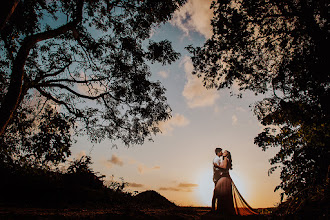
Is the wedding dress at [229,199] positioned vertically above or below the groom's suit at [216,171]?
below

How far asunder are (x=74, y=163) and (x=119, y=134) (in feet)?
14.1

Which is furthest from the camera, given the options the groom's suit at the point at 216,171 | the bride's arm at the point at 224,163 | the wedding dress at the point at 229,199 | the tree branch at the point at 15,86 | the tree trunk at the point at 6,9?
the groom's suit at the point at 216,171

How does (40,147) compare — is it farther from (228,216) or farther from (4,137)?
(228,216)

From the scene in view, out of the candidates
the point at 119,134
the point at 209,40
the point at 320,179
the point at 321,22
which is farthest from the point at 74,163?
the point at 321,22

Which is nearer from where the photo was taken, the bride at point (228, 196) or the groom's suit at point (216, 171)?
the bride at point (228, 196)

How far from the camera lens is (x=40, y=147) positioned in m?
9.63

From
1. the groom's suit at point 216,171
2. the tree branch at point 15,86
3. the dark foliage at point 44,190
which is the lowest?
the dark foliage at point 44,190

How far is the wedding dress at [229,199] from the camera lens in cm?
860

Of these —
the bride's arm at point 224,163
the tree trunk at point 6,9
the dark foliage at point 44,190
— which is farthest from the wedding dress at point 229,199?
the tree trunk at point 6,9

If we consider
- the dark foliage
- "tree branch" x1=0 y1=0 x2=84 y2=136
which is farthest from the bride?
"tree branch" x1=0 y1=0 x2=84 y2=136

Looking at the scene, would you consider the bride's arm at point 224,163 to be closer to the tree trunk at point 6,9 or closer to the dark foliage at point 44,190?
the dark foliage at point 44,190

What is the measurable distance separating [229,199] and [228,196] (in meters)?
0.13

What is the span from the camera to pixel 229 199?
869cm

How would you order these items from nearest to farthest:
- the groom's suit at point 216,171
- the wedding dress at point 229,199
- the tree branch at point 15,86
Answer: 1. the tree branch at point 15,86
2. the wedding dress at point 229,199
3. the groom's suit at point 216,171
